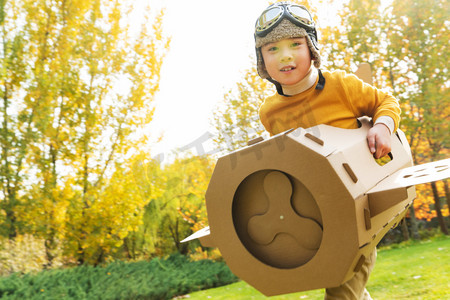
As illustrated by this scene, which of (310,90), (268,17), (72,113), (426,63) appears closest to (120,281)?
(72,113)

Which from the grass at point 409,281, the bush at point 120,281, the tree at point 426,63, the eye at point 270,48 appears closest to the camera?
the eye at point 270,48

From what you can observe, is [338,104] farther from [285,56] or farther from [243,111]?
[243,111]

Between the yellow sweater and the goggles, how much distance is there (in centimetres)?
28

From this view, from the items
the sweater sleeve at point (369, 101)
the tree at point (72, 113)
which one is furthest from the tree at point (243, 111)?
the sweater sleeve at point (369, 101)

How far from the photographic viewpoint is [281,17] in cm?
182

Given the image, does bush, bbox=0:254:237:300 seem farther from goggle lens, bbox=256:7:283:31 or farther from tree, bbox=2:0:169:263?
goggle lens, bbox=256:7:283:31

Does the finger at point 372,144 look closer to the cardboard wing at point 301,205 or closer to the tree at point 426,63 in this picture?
the cardboard wing at point 301,205

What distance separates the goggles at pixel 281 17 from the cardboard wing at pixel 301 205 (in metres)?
0.50

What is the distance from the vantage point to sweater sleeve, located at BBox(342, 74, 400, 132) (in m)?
1.92

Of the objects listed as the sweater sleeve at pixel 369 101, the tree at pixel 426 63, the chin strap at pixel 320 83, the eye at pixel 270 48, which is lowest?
the sweater sleeve at pixel 369 101

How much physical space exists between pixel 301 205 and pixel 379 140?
520mm

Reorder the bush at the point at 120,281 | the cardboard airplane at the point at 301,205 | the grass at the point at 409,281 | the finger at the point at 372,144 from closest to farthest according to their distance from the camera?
the cardboard airplane at the point at 301,205 → the finger at the point at 372,144 → the grass at the point at 409,281 → the bush at the point at 120,281

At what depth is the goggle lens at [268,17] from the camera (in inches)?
72.0

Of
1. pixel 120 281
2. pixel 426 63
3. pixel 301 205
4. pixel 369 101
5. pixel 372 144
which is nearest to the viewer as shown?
pixel 301 205
